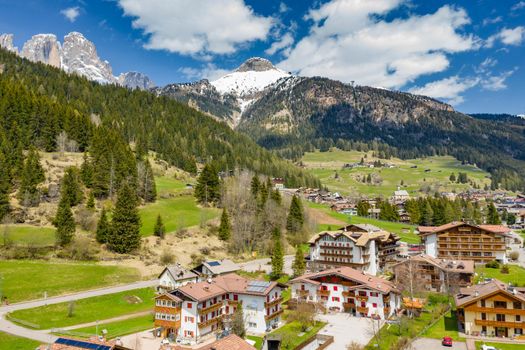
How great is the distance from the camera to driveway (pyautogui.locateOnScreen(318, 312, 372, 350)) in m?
58.0

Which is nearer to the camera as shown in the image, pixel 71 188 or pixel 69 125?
pixel 71 188

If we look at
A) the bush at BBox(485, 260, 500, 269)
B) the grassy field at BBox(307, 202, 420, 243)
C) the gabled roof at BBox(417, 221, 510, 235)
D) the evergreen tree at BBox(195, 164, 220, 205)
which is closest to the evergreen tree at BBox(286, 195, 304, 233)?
the grassy field at BBox(307, 202, 420, 243)

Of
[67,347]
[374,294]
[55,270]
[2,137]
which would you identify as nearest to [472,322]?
[374,294]

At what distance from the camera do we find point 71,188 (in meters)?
107

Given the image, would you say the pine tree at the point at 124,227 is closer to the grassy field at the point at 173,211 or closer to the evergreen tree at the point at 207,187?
the grassy field at the point at 173,211

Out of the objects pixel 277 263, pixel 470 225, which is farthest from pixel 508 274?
pixel 277 263

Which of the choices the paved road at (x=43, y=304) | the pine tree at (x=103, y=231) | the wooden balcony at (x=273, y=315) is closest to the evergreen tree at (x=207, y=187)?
the pine tree at (x=103, y=231)

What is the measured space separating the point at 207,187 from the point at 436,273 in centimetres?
7690

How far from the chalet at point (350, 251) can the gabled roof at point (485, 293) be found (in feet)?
103

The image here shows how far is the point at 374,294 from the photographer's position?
72125 millimetres

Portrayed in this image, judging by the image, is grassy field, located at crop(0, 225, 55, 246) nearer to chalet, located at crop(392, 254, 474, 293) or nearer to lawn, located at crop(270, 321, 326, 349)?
lawn, located at crop(270, 321, 326, 349)

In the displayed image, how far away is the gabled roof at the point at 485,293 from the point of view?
6065 centimetres

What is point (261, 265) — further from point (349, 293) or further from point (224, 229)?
point (349, 293)

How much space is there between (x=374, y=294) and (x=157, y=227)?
58531 millimetres
